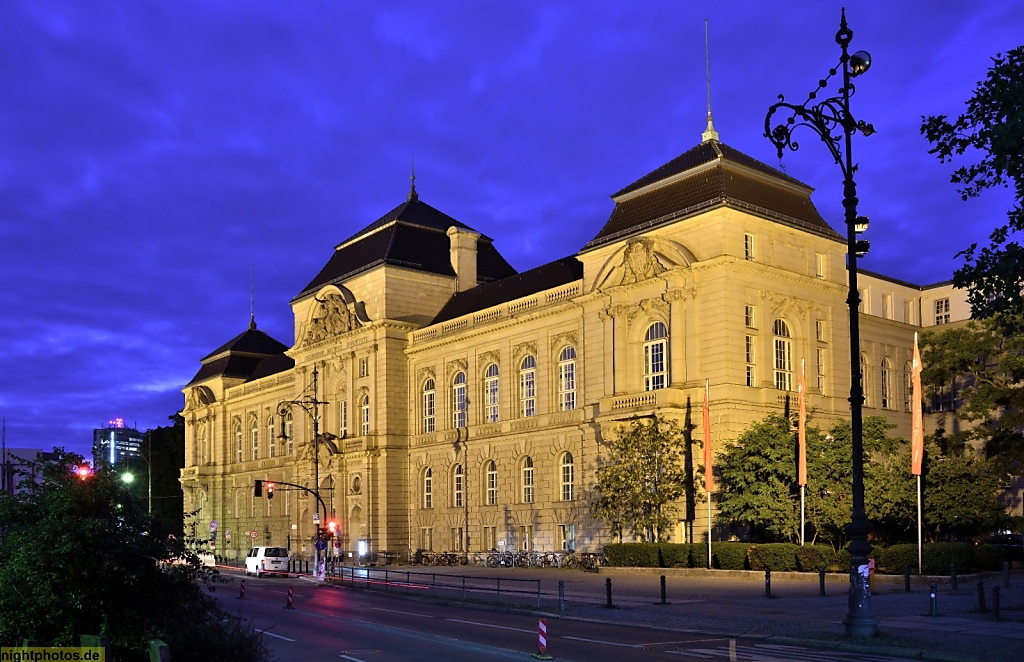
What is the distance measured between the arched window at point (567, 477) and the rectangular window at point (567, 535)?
1.59 m

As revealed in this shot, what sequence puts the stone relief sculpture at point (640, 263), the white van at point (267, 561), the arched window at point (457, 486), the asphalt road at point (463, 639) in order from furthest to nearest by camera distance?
the arched window at point (457, 486)
the white van at point (267, 561)
the stone relief sculpture at point (640, 263)
the asphalt road at point (463, 639)

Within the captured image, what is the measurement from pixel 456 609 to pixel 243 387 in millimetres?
72006

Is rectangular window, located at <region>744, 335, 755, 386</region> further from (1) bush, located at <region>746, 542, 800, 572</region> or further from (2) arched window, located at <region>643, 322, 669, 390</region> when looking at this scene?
(1) bush, located at <region>746, 542, 800, 572</region>

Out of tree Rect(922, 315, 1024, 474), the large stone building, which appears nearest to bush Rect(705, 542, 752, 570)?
the large stone building

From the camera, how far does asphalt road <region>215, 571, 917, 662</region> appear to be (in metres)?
21.2

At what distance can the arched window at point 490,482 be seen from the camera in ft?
231

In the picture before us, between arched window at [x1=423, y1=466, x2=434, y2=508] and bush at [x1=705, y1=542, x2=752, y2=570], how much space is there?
31.8 m

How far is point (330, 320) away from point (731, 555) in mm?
43605

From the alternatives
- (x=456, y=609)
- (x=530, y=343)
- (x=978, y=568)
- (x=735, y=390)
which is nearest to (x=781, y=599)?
(x=456, y=609)

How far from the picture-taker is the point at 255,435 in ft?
338

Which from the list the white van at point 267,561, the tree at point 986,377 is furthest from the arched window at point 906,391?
the white van at point 267,561

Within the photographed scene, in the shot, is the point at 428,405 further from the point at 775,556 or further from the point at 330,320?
the point at 775,556

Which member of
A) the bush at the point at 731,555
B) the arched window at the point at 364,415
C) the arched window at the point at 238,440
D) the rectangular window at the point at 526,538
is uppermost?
the arched window at the point at 364,415

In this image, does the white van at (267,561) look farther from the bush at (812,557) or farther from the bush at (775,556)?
the bush at (812,557)
